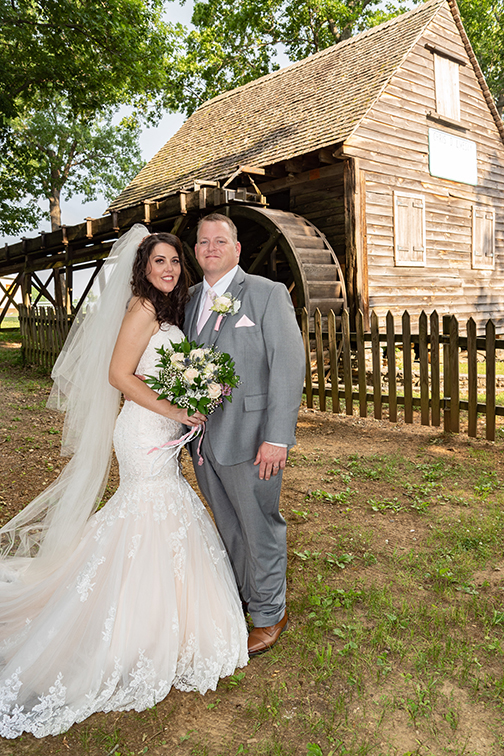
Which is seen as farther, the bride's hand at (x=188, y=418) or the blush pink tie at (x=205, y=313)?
the blush pink tie at (x=205, y=313)

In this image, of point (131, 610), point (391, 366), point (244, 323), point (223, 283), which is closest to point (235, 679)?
point (131, 610)

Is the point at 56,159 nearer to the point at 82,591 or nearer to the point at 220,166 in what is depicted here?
the point at 220,166

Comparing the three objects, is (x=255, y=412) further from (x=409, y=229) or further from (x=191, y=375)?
(x=409, y=229)

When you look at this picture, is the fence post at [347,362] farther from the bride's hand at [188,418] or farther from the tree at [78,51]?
the tree at [78,51]

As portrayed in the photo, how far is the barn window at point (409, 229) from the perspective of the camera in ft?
37.8

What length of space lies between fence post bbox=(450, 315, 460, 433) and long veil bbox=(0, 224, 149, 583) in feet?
14.1

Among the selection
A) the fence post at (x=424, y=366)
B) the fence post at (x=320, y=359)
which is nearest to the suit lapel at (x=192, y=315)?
the fence post at (x=424, y=366)

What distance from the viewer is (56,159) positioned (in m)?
30.5

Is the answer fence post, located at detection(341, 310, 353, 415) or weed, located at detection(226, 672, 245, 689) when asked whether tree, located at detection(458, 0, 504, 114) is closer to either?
fence post, located at detection(341, 310, 353, 415)

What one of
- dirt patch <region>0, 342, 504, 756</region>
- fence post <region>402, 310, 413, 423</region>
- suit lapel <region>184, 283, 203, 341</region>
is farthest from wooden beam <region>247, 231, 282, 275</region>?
suit lapel <region>184, 283, 203, 341</region>

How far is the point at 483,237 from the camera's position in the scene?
1402cm

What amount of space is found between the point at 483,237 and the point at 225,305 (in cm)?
1328

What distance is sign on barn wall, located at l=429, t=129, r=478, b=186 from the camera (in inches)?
494

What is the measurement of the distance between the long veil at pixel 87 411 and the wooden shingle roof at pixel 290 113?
8.24 meters
